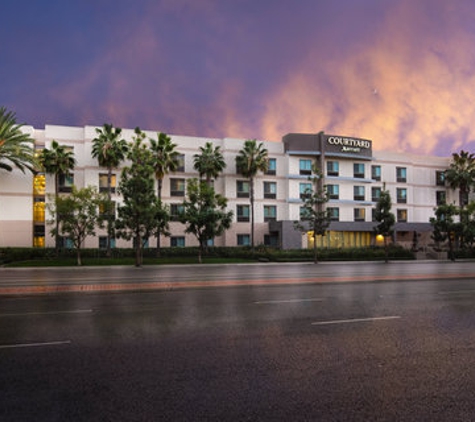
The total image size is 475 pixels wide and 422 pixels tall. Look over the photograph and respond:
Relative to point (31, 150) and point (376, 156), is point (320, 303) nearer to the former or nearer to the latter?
point (31, 150)

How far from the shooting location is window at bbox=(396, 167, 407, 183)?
184 ft

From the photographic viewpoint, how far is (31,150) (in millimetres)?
38781

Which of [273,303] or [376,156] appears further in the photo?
[376,156]

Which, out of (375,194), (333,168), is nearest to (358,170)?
(333,168)

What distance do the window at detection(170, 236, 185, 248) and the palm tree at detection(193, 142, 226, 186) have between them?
8.00m

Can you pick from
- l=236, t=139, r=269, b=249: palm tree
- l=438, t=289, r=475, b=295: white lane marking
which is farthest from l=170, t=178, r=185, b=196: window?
l=438, t=289, r=475, b=295: white lane marking

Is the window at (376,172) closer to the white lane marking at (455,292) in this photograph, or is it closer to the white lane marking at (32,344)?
the white lane marking at (455,292)

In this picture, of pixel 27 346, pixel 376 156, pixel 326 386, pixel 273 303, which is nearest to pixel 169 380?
pixel 326 386

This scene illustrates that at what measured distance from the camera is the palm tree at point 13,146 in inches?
1484

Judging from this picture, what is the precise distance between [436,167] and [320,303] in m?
56.0

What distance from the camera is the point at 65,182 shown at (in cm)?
4300

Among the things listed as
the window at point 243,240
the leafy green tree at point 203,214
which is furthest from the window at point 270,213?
the leafy green tree at point 203,214

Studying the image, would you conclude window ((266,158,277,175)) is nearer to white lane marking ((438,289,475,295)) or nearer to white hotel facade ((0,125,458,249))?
white hotel facade ((0,125,458,249))

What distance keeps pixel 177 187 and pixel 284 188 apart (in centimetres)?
1434
